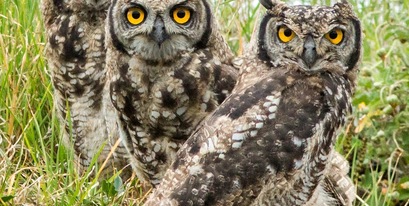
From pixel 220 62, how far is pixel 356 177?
114 cm

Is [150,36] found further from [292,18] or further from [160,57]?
[292,18]

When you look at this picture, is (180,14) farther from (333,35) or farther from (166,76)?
(333,35)

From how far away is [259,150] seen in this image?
17.3 feet

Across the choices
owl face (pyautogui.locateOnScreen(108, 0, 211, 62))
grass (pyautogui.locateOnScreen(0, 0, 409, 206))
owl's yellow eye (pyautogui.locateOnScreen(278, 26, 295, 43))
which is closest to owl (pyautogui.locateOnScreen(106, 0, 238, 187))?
owl face (pyautogui.locateOnScreen(108, 0, 211, 62))

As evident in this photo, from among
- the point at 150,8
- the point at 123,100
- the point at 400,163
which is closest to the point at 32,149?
the point at 123,100

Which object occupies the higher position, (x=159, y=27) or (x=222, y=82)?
(x=159, y=27)

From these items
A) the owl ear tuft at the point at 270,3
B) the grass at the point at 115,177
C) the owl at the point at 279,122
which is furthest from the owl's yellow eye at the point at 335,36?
the grass at the point at 115,177

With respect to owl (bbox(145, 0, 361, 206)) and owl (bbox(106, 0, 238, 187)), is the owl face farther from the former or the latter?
owl (bbox(145, 0, 361, 206))

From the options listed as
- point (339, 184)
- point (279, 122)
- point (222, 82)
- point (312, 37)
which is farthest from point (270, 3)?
point (339, 184)

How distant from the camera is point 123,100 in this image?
5965mm

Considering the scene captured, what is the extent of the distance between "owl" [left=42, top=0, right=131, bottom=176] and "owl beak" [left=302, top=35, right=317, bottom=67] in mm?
→ 1475

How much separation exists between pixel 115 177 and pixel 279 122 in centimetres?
101

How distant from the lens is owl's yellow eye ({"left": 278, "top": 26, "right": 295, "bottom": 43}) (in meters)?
5.35

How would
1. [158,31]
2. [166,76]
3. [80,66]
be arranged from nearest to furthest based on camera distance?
1. [158,31]
2. [166,76]
3. [80,66]
